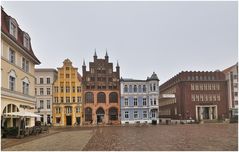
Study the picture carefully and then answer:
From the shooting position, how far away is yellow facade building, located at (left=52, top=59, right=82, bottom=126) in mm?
61906

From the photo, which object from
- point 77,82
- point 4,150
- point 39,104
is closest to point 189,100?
point 77,82

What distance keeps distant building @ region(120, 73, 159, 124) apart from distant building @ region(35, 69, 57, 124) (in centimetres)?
1613

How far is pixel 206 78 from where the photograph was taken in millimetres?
69750

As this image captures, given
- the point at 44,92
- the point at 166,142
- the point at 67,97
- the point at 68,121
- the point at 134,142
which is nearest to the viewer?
the point at 166,142

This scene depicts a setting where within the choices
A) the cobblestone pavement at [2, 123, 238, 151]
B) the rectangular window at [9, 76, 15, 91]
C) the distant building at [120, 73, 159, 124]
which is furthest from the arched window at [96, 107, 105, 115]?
the rectangular window at [9, 76, 15, 91]

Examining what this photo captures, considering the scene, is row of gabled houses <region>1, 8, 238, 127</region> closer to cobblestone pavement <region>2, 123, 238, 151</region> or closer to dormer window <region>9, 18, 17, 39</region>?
dormer window <region>9, 18, 17, 39</region>

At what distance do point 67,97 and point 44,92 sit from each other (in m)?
5.35

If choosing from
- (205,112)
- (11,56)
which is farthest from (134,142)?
(205,112)

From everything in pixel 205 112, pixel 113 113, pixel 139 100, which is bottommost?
pixel 205 112

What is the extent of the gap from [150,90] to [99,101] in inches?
476

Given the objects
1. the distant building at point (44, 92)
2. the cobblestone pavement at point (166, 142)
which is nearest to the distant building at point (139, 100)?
the distant building at point (44, 92)

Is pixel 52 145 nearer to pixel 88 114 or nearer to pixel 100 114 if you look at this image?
pixel 88 114

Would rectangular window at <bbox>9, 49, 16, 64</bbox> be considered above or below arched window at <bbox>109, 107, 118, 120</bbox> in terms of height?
above

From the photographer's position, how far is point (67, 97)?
62438 mm
